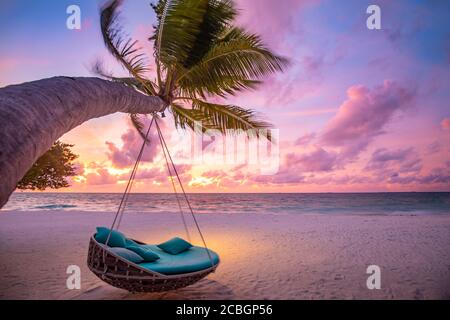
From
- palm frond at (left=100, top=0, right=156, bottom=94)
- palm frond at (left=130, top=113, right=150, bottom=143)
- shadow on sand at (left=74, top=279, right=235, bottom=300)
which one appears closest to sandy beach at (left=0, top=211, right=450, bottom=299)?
shadow on sand at (left=74, top=279, right=235, bottom=300)

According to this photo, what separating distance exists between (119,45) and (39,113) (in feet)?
9.99

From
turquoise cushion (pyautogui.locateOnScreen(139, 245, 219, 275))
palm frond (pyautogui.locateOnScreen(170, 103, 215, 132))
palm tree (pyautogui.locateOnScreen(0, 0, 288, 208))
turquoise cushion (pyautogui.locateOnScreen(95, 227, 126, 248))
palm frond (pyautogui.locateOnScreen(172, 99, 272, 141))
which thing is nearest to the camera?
palm tree (pyautogui.locateOnScreen(0, 0, 288, 208))

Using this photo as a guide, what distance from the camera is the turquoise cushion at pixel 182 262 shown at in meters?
3.23

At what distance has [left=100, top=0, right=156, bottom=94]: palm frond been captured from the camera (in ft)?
15.2

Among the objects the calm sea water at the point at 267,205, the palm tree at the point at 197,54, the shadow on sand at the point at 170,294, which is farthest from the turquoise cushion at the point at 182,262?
the calm sea water at the point at 267,205

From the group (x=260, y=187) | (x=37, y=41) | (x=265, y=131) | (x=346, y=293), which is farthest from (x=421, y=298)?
(x=260, y=187)

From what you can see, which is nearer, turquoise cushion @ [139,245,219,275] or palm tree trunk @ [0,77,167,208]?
palm tree trunk @ [0,77,167,208]

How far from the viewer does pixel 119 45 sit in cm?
485

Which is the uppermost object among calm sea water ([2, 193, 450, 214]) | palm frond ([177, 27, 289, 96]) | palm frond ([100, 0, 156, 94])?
palm frond ([100, 0, 156, 94])

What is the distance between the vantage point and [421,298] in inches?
149

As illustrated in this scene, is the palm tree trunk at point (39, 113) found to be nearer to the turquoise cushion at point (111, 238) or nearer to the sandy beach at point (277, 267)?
the turquoise cushion at point (111, 238)

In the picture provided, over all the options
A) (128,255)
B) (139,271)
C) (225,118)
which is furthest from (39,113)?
(225,118)

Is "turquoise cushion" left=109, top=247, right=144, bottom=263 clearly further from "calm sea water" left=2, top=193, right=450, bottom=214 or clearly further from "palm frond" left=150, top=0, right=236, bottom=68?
"calm sea water" left=2, top=193, right=450, bottom=214

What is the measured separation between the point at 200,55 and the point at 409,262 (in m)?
4.88
